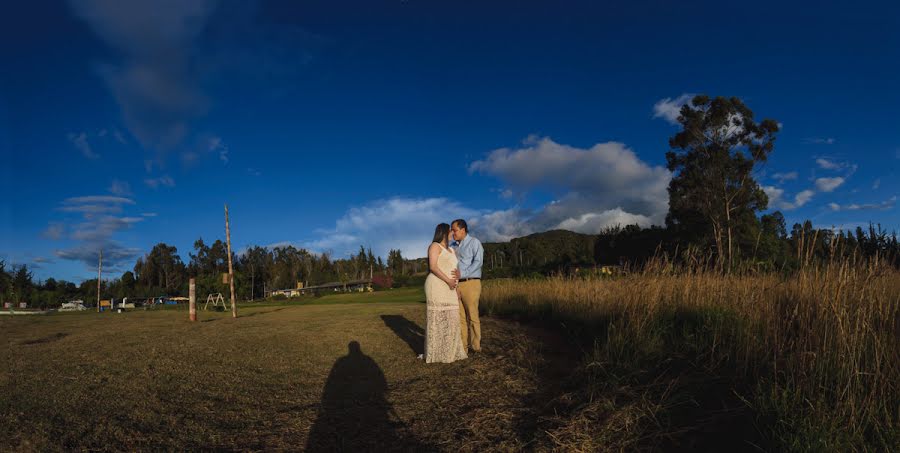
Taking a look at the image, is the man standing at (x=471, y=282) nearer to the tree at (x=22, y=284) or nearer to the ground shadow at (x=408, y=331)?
the ground shadow at (x=408, y=331)

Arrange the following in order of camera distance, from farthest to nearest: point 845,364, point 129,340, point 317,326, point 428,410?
point 317,326
point 129,340
point 428,410
point 845,364

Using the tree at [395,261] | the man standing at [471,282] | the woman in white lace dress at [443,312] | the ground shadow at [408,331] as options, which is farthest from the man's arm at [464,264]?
the tree at [395,261]

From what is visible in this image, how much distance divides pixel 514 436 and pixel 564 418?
1.46 feet

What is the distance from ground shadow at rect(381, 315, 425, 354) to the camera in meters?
8.36

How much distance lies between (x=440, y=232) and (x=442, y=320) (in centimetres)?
129

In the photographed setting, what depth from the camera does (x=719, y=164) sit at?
3512cm

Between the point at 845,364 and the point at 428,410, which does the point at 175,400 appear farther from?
the point at 845,364

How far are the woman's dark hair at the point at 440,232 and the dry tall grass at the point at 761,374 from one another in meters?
2.45

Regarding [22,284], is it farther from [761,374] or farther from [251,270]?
[761,374]

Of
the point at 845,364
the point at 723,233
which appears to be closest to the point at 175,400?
the point at 845,364

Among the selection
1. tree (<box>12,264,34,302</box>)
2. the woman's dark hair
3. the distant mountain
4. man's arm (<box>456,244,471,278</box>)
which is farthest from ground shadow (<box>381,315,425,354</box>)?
tree (<box>12,264,34,302</box>)

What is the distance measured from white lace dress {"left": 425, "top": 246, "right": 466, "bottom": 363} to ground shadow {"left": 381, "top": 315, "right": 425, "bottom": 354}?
2.98 ft

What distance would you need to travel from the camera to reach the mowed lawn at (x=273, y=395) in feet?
11.8

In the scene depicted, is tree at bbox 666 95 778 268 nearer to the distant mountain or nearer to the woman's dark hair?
the distant mountain
